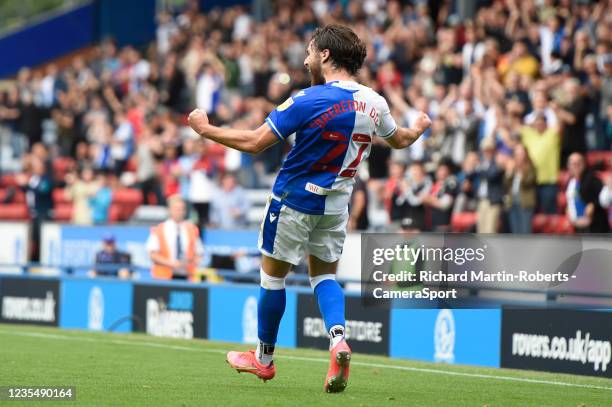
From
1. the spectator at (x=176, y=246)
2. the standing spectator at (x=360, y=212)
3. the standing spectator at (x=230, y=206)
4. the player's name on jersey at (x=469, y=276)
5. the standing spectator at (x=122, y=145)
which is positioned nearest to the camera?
the player's name on jersey at (x=469, y=276)

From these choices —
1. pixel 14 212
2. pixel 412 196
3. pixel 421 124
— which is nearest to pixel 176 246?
pixel 412 196

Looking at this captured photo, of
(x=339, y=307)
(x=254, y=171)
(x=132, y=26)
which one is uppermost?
(x=132, y=26)

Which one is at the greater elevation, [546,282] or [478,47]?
[478,47]

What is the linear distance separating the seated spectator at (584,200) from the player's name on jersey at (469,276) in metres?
3.22

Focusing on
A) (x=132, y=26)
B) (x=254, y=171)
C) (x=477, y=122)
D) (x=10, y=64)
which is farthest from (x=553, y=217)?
(x=10, y=64)

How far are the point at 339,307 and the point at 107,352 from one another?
13.8 ft

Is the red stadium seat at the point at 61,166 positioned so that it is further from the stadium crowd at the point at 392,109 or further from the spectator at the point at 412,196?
the spectator at the point at 412,196

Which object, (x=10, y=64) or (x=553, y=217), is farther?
(x=10, y=64)

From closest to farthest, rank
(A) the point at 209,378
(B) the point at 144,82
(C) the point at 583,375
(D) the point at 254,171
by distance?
(A) the point at 209,378 < (C) the point at 583,375 < (D) the point at 254,171 < (B) the point at 144,82

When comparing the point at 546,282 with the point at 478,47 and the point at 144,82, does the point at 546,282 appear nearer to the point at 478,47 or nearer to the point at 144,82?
the point at 478,47

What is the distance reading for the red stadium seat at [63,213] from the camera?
2428 centimetres

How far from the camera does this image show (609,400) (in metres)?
8.49

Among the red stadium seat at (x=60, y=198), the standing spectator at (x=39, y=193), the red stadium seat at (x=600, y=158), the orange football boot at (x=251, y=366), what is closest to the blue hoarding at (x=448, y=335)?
the red stadium seat at (x=600, y=158)

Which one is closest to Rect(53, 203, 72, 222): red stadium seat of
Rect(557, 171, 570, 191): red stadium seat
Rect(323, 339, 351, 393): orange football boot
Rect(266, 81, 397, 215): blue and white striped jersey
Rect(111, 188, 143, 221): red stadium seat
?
Rect(111, 188, 143, 221): red stadium seat
